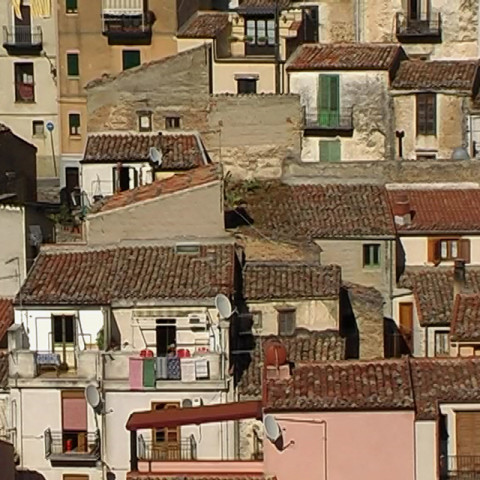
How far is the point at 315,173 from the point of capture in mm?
57594

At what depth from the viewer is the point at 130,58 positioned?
65875 millimetres

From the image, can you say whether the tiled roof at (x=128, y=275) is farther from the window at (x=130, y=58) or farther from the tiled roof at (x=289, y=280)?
the window at (x=130, y=58)

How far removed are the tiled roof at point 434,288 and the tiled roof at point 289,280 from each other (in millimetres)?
3041

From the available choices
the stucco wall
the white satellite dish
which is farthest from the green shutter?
the white satellite dish

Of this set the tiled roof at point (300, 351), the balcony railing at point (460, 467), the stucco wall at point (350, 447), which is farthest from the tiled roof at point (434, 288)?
the stucco wall at point (350, 447)

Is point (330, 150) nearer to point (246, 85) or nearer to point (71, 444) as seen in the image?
point (246, 85)

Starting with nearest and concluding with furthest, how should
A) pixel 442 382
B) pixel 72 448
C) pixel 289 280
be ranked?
pixel 442 382 < pixel 72 448 < pixel 289 280

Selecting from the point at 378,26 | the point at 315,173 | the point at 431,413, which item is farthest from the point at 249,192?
the point at 431,413

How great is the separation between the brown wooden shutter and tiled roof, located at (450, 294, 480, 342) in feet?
17.8

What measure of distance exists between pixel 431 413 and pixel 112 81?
76.9ft

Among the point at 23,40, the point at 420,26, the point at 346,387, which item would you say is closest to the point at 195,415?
the point at 346,387

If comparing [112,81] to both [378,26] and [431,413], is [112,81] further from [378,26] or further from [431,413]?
[431,413]

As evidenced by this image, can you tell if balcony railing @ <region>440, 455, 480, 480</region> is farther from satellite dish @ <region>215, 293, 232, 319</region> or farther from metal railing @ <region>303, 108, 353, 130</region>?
metal railing @ <region>303, 108, 353, 130</region>

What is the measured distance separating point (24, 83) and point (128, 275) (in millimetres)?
21850
